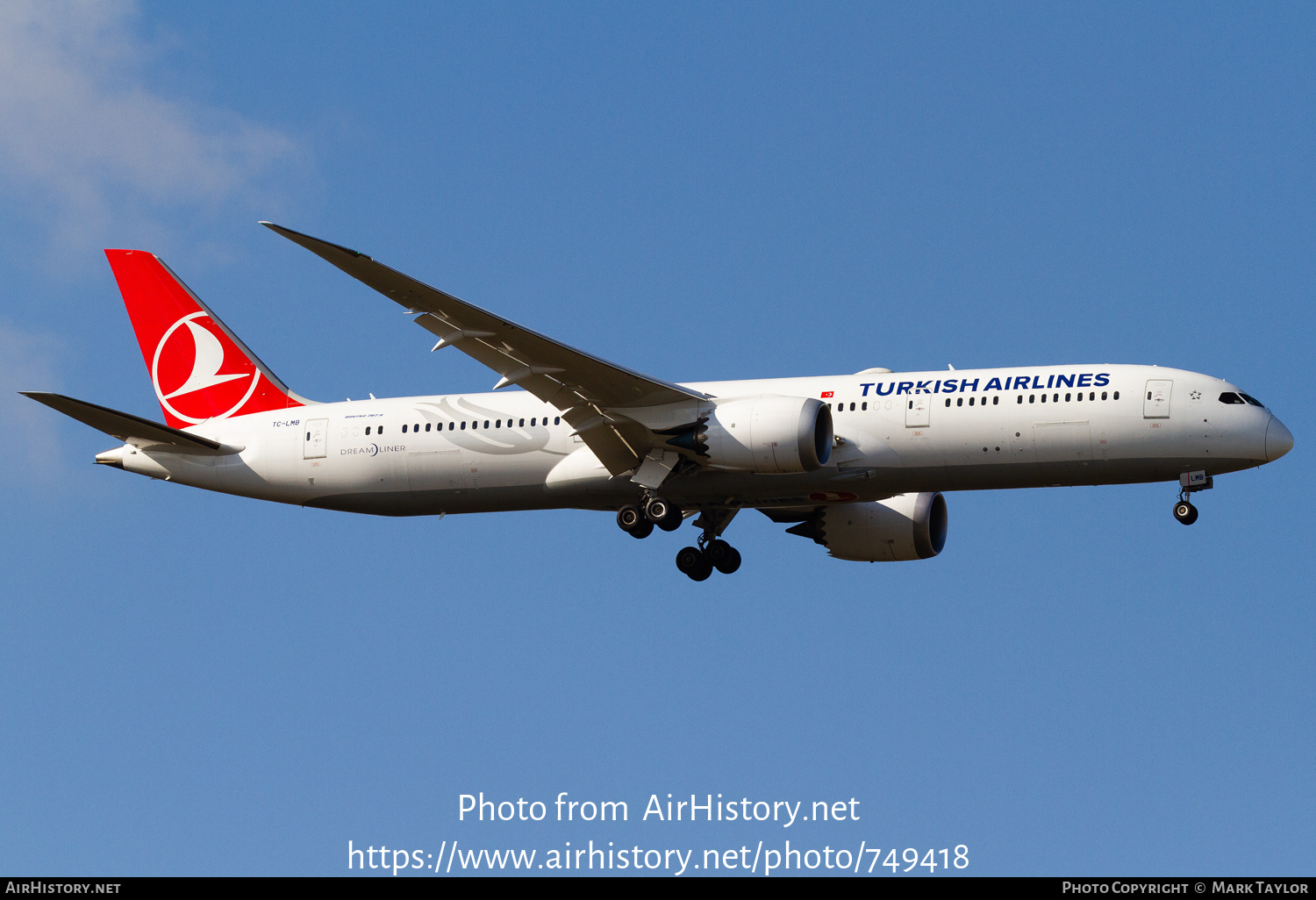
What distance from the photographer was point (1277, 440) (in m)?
33.8

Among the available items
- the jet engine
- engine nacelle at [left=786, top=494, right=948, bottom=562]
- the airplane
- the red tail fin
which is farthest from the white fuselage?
engine nacelle at [left=786, top=494, right=948, bottom=562]

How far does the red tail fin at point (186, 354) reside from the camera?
137ft

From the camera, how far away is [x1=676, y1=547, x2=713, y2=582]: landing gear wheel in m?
39.3

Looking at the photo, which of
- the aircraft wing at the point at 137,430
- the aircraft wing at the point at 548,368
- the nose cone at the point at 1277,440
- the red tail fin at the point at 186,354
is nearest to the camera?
the aircraft wing at the point at 548,368

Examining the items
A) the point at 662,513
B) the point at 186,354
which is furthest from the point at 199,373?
the point at 662,513

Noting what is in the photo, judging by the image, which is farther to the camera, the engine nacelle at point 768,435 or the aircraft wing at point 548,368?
the engine nacelle at point 768,435

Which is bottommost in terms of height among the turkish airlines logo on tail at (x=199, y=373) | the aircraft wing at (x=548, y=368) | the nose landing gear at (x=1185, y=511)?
the nose landing gear at (x=1185, y=511)

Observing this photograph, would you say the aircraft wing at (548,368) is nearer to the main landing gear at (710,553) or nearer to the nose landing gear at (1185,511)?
the main landing gear at (710,553)

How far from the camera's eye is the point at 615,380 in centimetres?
3500

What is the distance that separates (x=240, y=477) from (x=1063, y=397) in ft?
62.7

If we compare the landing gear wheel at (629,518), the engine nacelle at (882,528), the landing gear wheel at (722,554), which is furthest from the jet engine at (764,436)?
the engine nacelle at (882,528)

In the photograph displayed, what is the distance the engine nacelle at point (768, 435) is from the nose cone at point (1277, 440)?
8778mm

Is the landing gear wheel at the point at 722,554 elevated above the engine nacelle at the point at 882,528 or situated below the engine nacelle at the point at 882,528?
below

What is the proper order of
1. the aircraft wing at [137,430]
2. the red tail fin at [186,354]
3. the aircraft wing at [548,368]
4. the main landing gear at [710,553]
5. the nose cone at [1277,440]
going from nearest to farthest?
the aircraft wing at [548,368] < the nose cone at [1277,440] < the aircraft wing at [137,430] < the main landing gear at [710,553] < the red tail fin at [186,354]
